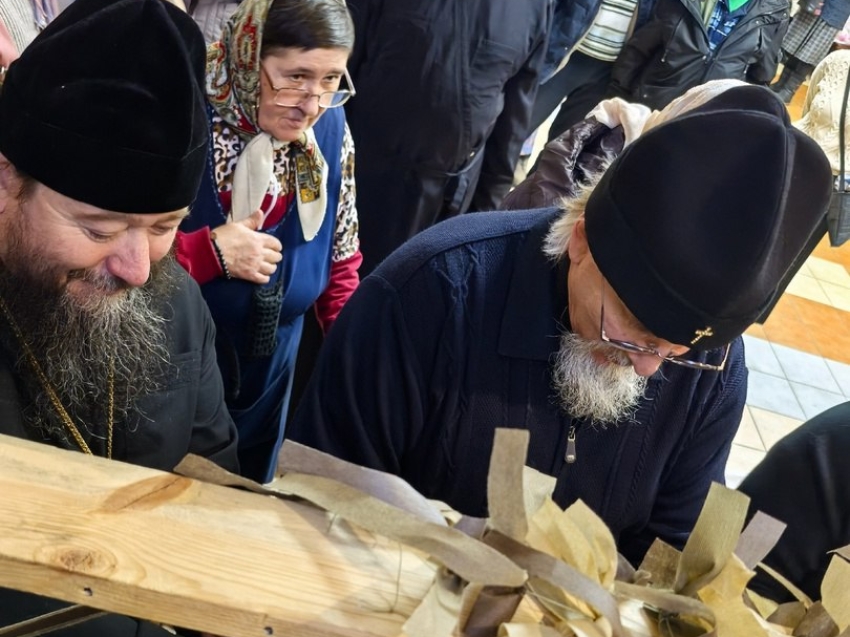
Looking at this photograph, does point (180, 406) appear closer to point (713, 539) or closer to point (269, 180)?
point (269, 180)

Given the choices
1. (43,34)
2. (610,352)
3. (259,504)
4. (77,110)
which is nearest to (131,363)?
(77,110)

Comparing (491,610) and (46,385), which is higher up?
(491,610)

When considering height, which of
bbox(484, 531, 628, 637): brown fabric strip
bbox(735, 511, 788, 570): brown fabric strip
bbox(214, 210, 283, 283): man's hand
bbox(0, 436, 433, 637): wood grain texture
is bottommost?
bbox(214, 210, 283, 283): man's hand

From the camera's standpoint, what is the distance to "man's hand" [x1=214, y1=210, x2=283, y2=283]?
2244 mm

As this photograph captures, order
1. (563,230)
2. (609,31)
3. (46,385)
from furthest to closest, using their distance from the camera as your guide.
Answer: (609,31), (563,230), (46,385)

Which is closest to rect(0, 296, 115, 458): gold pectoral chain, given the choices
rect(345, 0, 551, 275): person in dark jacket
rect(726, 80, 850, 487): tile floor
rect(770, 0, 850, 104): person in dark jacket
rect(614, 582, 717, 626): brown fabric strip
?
rect(614, 582, 717, 626): brown fabric strip

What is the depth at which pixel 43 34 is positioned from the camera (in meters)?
1.31

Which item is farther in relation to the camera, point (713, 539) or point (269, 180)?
point (269, 180)

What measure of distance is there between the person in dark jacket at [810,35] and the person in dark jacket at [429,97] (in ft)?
9.28

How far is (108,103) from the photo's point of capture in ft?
4.23

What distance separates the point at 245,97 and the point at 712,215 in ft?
4.81

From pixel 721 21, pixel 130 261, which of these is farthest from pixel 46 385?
pixel 721 21

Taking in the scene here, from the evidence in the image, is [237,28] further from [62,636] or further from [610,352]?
[62,636]

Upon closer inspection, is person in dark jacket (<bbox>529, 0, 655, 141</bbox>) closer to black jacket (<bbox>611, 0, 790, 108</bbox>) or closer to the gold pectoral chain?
black jacket (<bbox>611, 0, 790, 108</bbox>)
